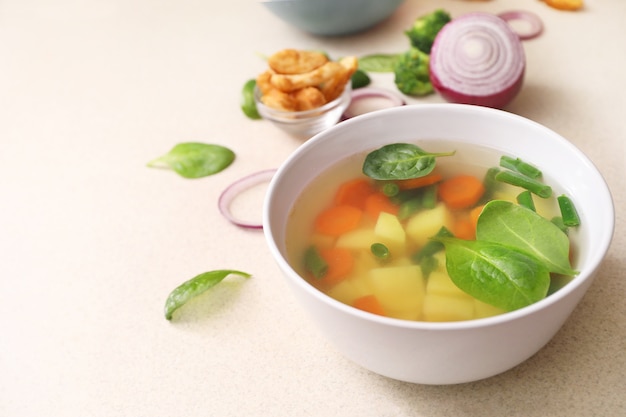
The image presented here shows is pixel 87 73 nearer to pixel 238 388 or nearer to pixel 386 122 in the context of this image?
pixel 386 122

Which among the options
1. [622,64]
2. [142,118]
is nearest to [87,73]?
[142,118]

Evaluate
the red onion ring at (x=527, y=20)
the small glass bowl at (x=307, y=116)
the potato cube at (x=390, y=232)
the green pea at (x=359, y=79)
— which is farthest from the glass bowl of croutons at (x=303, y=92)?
the red onion ring at (x=527, y=20)

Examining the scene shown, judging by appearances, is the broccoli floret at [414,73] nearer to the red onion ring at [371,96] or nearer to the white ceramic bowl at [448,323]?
the red onion ring at [371,96]

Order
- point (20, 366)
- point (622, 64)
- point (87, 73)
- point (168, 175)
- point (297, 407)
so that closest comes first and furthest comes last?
1. point (297, 407)
2. point (20, 366)
3. point (168, 175)
4. point (622, 64)
5. point (87, 73)

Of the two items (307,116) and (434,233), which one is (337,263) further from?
(307,116)

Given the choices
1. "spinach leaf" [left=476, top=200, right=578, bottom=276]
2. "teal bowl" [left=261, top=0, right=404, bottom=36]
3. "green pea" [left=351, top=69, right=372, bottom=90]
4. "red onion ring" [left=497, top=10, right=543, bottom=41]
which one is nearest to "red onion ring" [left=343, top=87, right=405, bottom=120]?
"green pea" [left=351, top=69, right=372, bottom=90]

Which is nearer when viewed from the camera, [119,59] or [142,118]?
[142,118]
